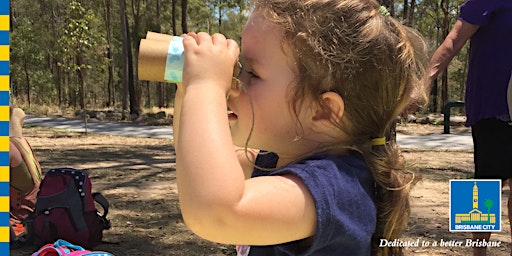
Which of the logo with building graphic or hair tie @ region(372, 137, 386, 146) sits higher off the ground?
hair tie @ region(372, 137, 386, 146)

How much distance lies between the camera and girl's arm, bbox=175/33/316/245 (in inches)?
36.3

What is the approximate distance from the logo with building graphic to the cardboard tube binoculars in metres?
2.78

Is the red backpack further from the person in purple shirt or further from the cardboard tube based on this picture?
the cardboard tube

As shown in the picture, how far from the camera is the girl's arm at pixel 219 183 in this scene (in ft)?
3.03

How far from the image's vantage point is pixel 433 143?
1066 centimetres

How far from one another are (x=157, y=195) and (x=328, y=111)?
434 centimetres

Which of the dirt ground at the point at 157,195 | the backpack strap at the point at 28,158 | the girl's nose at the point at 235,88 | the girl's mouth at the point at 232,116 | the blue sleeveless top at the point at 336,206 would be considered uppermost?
the girl's nose at the point at 235,88

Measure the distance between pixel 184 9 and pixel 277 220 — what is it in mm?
18601

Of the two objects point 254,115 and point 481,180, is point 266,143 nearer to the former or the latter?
point 254,115

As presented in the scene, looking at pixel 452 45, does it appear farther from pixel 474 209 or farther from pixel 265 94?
pixel 265 94

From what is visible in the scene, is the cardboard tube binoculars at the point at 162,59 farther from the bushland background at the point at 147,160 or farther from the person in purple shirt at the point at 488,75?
the person in purple shirt at the point at 488,75

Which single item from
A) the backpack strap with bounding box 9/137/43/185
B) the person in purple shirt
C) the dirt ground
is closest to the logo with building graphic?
the dirt ground

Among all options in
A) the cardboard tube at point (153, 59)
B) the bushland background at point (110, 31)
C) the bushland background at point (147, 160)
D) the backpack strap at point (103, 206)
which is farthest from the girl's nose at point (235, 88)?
the bushland background at point (110, 31)

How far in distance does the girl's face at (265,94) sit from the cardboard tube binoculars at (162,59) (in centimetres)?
4
